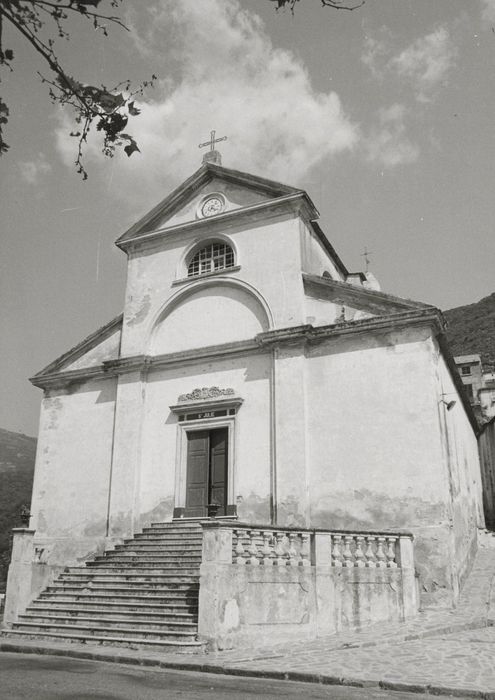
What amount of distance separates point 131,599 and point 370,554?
468 centimetres

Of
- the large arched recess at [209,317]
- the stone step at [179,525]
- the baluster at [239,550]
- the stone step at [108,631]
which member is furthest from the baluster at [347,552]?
the large arched recess at [209,317]

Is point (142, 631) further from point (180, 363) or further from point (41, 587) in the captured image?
point (180, 363)

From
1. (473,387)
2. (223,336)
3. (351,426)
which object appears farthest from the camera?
(473,387)

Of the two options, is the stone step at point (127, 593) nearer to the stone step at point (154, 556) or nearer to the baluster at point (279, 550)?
the stone step at point (154, 556)

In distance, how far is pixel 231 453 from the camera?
16.0 metres

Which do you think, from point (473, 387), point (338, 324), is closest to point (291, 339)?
point (338, 324)

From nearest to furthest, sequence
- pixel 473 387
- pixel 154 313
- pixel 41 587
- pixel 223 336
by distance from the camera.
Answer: pixel 41 587 → pixel 223 336 → pixel 154 313 → pixel 473 387

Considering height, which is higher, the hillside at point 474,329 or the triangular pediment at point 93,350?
the hillside at point 474,329

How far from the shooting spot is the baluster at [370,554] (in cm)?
1228

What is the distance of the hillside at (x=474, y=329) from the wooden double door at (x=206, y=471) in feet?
131

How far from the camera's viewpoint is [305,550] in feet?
38.1

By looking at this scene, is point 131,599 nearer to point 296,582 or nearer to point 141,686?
point 296,582

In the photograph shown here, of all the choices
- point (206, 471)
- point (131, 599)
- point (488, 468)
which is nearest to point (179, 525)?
point (206, 471)

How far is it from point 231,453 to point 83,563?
477cm
